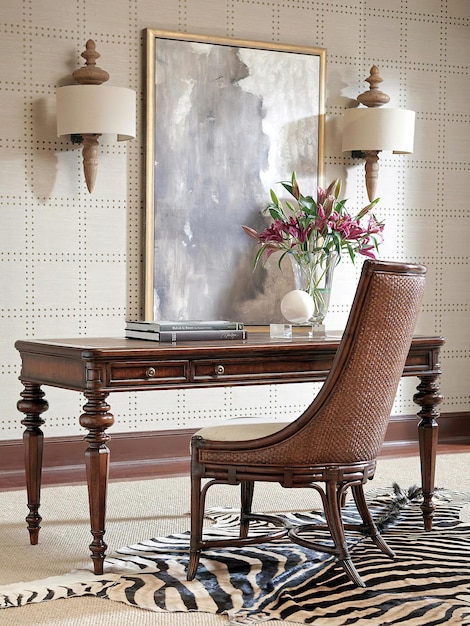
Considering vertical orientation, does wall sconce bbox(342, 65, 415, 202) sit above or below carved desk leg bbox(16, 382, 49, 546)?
above

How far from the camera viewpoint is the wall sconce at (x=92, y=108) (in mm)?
A: 4973

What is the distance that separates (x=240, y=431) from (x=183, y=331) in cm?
50

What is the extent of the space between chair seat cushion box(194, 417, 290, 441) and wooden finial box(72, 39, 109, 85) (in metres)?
2.30

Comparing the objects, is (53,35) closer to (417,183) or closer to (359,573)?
(417,183)

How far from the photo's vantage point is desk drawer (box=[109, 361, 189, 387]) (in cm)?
338

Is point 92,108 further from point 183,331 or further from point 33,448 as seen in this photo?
point 33,448

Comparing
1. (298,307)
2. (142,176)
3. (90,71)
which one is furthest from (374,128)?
(298,307)

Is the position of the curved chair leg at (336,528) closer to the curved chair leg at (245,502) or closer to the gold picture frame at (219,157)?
the curved chair leg at (245,502)

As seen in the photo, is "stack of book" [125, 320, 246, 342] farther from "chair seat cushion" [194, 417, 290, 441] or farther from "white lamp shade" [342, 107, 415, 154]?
"white lamp shade" [342, 107, 415, 154]

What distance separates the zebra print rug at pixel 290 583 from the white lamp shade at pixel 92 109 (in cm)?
221

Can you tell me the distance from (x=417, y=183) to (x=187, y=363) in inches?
126

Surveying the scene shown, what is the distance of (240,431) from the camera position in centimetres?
342

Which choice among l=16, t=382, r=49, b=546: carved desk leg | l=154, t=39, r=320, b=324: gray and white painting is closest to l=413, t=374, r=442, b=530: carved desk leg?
l=16, t=382, r=49, b=546: carved desk leg

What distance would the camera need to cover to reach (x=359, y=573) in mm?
3354
